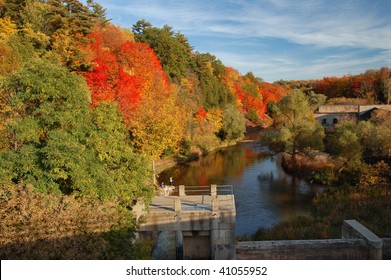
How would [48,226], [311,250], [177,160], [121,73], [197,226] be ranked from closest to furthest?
[48,226]
[311,250]
[197,226]
[121,73]
[177,160]

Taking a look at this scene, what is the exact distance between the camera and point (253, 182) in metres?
34.4

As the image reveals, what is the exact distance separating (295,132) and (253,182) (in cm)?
901

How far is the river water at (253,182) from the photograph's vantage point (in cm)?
2511

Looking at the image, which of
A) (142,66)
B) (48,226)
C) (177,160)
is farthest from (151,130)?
(48,226)

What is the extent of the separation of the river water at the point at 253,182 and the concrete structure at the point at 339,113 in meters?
11.1

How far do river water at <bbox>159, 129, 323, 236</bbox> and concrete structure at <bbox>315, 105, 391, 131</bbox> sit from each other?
1109 cm

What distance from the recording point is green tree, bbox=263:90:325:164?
37062mm

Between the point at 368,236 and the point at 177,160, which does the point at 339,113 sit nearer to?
the point at 177,160

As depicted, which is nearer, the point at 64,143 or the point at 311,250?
the point at 64,143

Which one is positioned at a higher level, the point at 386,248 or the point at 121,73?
the point at 121,73

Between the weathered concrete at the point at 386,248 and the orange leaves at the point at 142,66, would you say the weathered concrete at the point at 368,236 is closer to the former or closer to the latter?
the weathered concrete at the point at 386,248

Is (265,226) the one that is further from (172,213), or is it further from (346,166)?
(346,166)

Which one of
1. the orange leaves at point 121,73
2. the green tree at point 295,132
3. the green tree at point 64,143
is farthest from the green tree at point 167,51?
the green tree at point 64,143
